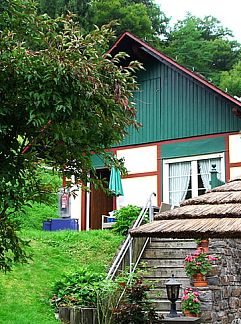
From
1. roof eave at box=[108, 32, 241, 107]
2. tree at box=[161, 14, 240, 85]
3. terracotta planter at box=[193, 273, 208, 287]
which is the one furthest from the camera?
tree at box=[161, 14, 240, 85]

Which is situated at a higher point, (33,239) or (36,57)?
(36,57)

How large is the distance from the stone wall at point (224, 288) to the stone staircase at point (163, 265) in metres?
0.62

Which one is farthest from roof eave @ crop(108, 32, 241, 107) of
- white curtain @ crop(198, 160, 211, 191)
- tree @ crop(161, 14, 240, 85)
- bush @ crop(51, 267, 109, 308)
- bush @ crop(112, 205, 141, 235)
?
tree @ crop(161, 14, 240, 85)

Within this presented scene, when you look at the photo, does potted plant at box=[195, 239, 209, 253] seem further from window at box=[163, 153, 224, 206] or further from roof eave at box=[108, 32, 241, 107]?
roof eave at box=[108, 32, 241, 107]

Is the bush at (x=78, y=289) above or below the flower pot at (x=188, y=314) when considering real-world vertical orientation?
above

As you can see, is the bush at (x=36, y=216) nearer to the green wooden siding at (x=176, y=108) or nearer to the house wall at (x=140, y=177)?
the house wall at (x=140, y=177)

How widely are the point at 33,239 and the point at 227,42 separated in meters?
23.9

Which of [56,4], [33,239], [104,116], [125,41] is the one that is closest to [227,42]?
[56,4]

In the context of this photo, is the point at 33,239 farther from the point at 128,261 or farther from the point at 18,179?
the point at 18,179

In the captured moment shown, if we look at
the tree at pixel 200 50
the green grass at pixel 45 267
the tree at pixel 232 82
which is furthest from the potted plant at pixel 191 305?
the tree at pixel 200 50

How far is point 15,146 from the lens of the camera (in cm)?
525

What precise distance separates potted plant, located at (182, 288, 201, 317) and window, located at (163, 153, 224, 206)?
5.90m

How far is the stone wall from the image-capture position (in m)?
9.35

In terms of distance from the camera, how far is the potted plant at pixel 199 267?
9.58m
